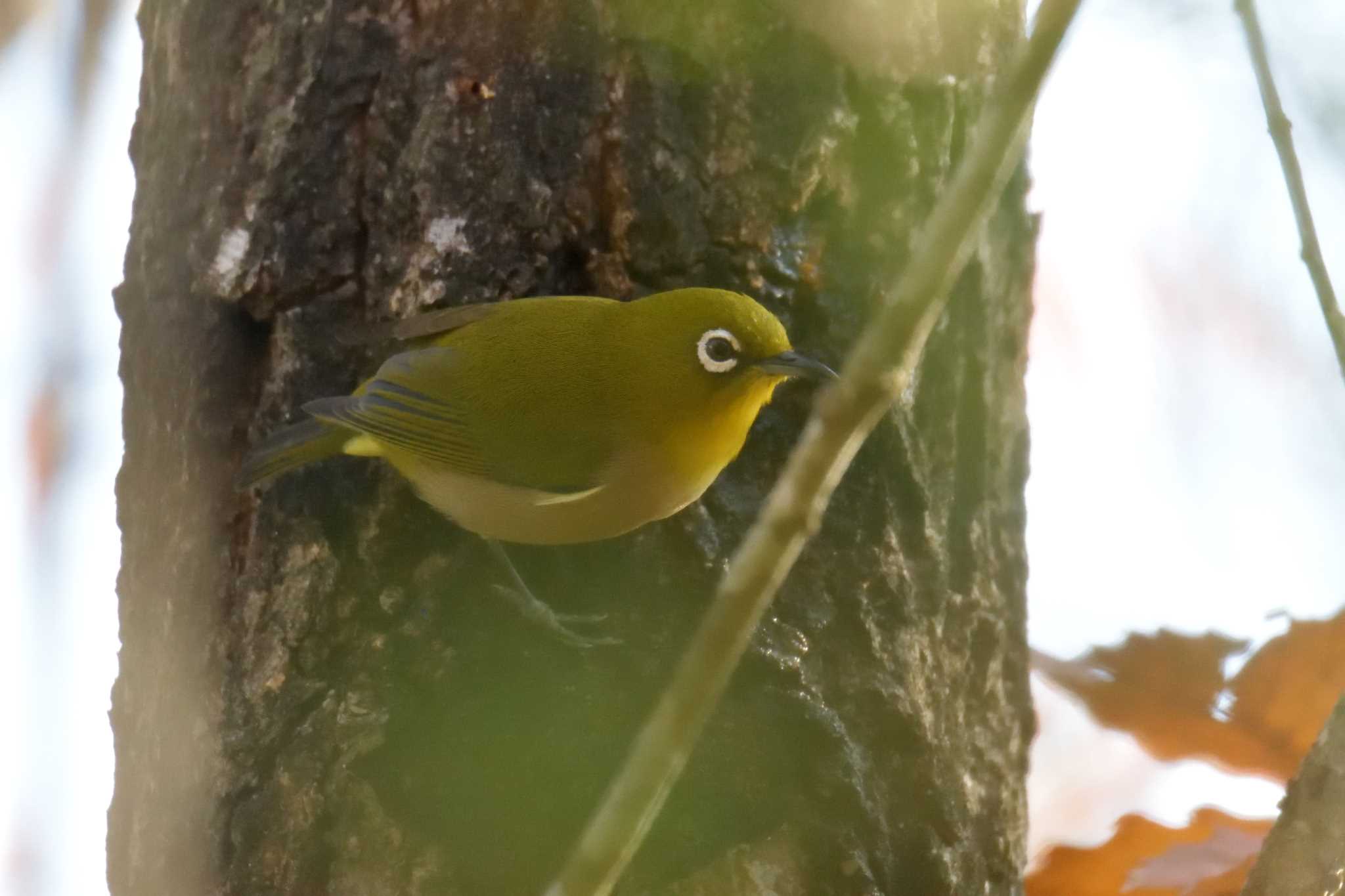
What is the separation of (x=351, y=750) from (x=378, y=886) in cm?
23

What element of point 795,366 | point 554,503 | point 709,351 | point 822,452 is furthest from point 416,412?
point 822,452

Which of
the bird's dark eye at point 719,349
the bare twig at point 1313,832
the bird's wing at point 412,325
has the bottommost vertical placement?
the bare twig at point 1313,832

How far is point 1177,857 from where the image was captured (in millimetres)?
2283

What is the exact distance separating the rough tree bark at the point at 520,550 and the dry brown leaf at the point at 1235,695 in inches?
13.9

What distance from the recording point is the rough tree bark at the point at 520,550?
7.24 feet

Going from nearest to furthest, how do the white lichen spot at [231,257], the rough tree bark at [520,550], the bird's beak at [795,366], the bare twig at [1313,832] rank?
the bare twig at [1313,832]
the rough tree bark at [520,550]
the bird's beak at [795,366]
the white lichen spot at [231,257]

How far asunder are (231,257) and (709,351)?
936mm

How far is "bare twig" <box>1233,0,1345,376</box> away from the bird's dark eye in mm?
986

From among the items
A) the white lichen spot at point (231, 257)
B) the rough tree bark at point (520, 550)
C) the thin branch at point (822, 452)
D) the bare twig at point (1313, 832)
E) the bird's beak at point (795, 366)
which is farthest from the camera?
the white lichen spot at point (231, 257)

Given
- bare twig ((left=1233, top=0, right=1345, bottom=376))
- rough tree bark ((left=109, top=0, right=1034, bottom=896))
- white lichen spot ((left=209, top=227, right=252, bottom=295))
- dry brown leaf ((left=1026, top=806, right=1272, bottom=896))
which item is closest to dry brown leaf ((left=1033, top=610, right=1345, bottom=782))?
dry brown leaf ((left=1026, top=806, right=1272, bottom=896))

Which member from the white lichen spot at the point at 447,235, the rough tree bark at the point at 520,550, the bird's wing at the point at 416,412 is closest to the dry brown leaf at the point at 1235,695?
the rough tree bark at the point at 520,550

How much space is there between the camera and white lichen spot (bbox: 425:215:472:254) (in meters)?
2.40

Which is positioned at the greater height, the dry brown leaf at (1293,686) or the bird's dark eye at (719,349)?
the bird's dark eye at (719,349)

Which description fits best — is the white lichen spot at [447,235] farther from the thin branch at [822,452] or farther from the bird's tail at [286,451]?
the thin branch at [822,452]
